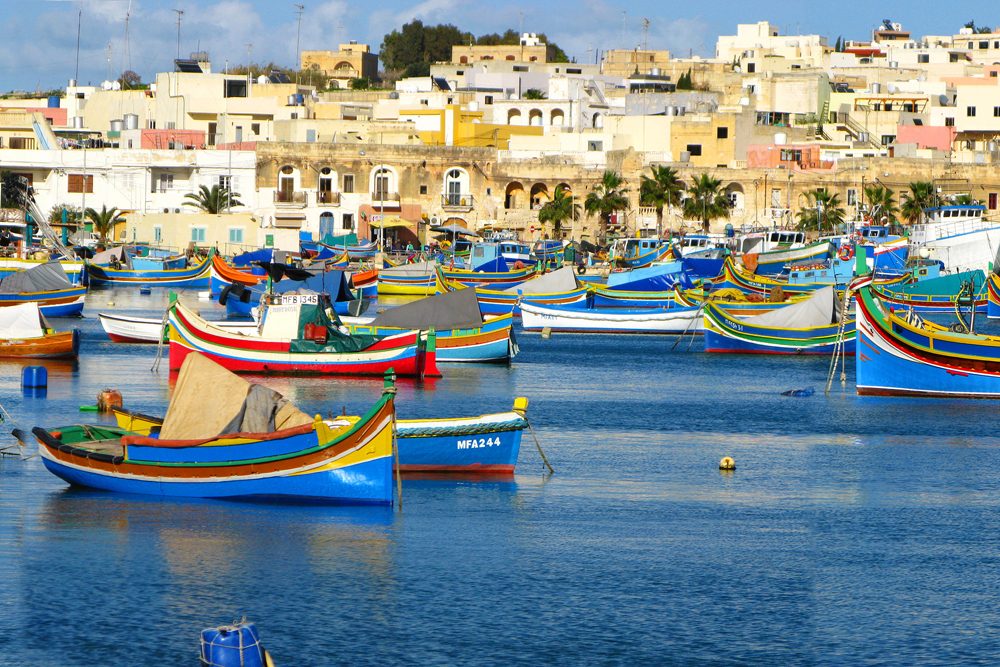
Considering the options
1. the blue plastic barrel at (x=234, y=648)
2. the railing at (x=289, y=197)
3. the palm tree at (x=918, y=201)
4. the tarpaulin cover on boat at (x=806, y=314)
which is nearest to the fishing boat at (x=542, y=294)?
the tarpaulin cover on boat at (x=806, y=314)

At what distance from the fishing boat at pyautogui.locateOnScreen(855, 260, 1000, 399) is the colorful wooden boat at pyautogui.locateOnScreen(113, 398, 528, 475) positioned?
13549mm

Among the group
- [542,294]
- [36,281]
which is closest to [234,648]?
[36,281]

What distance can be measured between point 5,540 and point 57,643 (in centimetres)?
431

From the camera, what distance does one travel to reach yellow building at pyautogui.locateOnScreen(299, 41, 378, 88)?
143 m

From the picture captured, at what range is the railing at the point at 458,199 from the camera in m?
88.6

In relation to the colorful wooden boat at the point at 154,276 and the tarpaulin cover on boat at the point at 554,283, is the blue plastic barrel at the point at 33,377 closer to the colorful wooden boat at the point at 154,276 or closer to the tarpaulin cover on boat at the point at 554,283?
the tarpaulin cover on boat at the point at 554,283

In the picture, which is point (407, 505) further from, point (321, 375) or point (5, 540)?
point (321, 375)

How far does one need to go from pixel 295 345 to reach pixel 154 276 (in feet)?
122

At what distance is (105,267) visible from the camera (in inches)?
2938

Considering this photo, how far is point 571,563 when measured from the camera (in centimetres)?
2108

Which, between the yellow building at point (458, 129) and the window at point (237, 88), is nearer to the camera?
the yellow building at point (458, 129)

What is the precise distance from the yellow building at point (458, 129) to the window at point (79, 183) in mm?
18051

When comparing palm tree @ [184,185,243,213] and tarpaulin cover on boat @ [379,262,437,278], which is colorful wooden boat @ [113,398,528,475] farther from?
palm tree @ [184,185,243,213]

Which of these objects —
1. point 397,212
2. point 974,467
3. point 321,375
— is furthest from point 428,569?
point 397,212
